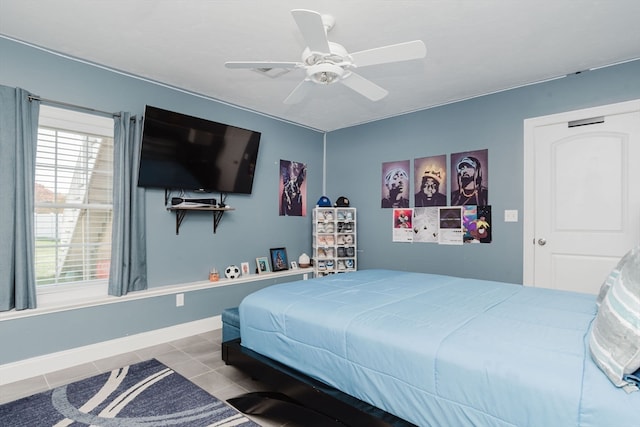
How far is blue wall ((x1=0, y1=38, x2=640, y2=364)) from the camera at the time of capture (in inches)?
111

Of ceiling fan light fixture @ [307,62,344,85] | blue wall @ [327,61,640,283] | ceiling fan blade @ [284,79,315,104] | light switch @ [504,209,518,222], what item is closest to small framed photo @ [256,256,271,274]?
blue wall @ [327,61,640,283]

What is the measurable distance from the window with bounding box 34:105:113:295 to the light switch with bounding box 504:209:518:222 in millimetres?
3860

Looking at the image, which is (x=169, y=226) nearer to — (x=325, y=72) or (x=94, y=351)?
(x=94, y=351)

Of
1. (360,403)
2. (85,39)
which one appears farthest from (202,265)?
(360,403)

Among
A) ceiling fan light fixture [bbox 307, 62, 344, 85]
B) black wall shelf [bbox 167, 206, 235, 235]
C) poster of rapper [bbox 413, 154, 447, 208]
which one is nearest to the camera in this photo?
ceiling fan light fixture [bbox 307, 62, 344, 85]

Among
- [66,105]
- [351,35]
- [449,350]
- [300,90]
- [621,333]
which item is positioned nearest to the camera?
[621,333]

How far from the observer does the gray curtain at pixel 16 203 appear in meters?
2.51

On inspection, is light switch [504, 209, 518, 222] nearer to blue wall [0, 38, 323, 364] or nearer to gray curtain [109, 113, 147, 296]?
blue wall [0, 38, 323, 364]

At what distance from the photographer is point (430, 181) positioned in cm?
414

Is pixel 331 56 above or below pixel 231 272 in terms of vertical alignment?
above

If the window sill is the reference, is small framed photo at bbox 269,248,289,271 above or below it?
above

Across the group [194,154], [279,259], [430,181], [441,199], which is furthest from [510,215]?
[194,154]

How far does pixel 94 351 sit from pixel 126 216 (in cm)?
116

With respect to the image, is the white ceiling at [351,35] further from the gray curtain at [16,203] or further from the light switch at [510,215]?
the light switch at [510,215]
